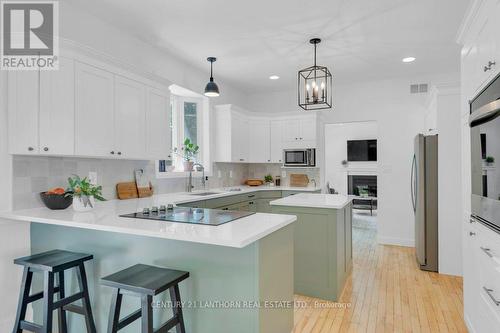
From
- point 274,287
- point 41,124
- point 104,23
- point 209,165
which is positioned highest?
point 104,23

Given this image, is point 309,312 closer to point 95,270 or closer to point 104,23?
point 95,270

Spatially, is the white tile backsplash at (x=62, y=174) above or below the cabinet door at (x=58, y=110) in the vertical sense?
below

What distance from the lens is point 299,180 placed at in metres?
5.51

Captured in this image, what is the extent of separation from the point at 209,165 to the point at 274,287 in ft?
10.3

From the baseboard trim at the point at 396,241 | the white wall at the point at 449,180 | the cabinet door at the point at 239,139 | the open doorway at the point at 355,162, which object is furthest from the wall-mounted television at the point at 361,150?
the white wall at the point at 449,180

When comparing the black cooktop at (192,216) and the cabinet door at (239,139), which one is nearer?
the black cooktop at (192,216)

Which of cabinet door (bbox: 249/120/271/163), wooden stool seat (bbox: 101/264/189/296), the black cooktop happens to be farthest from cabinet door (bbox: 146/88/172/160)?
cabinet door (bbox: 249/120/271/163)

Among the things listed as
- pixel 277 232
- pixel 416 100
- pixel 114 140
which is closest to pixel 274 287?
pixel 277 232

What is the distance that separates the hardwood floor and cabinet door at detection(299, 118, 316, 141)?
218cm

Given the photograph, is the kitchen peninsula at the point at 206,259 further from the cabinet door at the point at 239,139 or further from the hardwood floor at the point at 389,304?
the cabinet door at the point at 239,139

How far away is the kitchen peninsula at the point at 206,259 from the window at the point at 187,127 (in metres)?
1.89

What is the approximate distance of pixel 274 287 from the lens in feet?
6.25

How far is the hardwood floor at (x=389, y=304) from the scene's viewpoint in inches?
96.2

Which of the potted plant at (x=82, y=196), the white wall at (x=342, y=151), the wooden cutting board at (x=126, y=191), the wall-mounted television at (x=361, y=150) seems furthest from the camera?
the white wall at (x=342, y=151)
